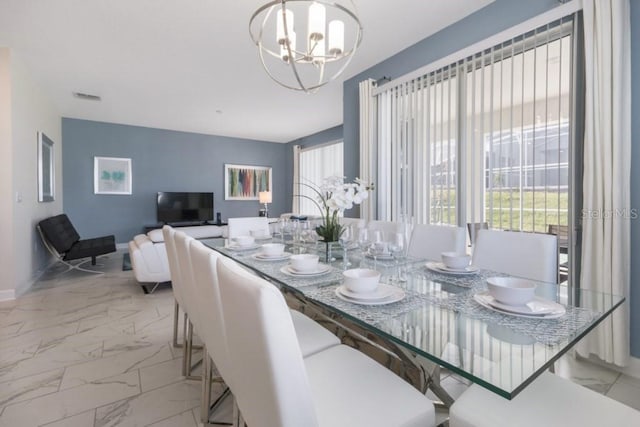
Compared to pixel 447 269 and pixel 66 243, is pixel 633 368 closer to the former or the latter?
pixel 447 269

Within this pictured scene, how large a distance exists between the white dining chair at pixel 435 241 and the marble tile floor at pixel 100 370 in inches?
30.2

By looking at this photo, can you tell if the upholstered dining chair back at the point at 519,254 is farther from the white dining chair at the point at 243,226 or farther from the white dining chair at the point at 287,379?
the white dining chair at the point at 243,226

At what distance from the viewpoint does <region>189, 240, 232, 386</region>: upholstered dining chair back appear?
1.00 m

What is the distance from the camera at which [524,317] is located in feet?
3.24

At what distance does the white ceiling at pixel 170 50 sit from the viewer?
2582 millimetres

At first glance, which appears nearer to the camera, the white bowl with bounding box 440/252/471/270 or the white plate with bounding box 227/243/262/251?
the white bowl with bounding box 440/252/471/270

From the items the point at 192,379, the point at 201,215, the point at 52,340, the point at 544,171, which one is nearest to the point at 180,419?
the point at 192,379

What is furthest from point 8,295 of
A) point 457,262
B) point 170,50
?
point 457,262

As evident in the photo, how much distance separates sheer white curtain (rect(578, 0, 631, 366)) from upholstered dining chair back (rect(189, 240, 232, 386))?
2.21 meters

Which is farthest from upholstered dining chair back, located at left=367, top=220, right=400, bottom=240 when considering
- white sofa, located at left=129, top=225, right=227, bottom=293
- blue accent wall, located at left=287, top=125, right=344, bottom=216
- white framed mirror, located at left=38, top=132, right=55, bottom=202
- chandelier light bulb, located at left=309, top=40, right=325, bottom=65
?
white framed mirror, located at left=38, top=132, right=55, bottom=202

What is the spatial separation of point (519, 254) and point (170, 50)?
3615 mm

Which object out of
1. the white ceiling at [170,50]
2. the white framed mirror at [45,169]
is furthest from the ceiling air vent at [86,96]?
the white framed mirror at [45,169]

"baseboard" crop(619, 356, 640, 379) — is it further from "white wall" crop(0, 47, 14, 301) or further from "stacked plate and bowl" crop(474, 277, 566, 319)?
"white wall" crop(0, 47, 14, 301)

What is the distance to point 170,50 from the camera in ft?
10.6
